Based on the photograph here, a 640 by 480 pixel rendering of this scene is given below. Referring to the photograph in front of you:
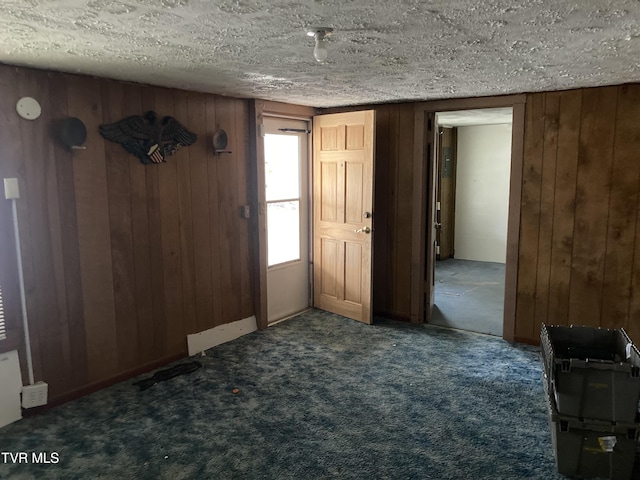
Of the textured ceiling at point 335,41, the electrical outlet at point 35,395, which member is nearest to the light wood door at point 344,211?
the textured ceiling at point 335,41

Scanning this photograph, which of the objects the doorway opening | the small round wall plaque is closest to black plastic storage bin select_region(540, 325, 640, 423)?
the small round wall plaque

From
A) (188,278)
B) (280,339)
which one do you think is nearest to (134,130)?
(188,278)

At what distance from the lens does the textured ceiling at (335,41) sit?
173 centimetres

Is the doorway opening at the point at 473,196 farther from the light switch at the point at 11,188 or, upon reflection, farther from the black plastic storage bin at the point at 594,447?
the light switch at the point at 11,188

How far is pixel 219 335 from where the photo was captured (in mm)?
4207

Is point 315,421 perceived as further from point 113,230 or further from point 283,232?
point 283,232

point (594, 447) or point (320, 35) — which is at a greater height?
point (320, 35)

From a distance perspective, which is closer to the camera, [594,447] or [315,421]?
[594,447]

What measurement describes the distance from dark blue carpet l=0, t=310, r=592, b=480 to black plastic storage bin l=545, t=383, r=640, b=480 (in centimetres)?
14

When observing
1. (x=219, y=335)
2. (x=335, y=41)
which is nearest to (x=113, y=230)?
(x=219, y=335)

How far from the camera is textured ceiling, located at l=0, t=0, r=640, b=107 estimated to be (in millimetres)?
1730

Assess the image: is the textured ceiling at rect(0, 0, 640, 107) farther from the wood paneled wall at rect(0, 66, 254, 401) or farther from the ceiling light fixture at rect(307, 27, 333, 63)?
the wood paneled wall at rect(0, 66, 254, 401)

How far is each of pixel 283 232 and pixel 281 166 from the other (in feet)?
2.23

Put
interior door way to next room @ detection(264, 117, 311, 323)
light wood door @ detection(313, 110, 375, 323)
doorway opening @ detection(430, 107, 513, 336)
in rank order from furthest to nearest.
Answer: doorway opening @ detection(430, 107, 513, 336) < interior door way to next room @ detection(264, 117, 311, 323) < light wood door @ detection(313, 110, 375, 323)
